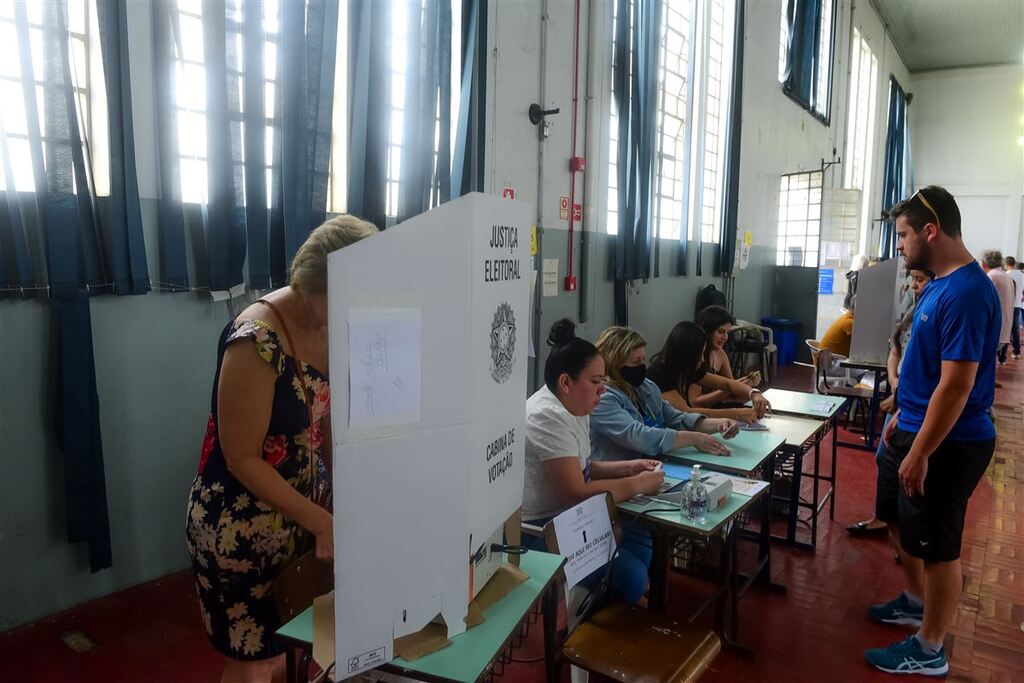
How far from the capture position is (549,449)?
6.82ft

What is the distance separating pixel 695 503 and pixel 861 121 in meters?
13.1

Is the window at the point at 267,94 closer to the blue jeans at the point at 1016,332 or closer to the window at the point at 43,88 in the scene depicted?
the window at the point at 43,88

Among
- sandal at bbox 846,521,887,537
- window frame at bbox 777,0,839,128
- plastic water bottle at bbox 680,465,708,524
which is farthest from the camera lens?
window frame at bbox 777,0,839,128

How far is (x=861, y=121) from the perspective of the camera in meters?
12.8

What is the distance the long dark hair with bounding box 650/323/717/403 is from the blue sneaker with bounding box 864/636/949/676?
1.37m

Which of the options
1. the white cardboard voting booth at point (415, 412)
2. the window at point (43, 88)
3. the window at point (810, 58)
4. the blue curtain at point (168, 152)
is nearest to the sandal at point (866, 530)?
the white cardboard voting booth at point (415, 412)

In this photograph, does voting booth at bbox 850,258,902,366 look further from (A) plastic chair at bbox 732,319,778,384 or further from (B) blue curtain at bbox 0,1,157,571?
(B) blue curtain at bbox 0,1,157,571

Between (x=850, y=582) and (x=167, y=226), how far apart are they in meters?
3.22

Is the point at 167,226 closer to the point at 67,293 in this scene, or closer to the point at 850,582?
the point at 67,293

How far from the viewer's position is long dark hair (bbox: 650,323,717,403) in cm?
335

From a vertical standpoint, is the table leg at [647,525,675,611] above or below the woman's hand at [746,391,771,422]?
below

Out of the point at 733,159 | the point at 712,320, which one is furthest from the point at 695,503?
the point at 733,159

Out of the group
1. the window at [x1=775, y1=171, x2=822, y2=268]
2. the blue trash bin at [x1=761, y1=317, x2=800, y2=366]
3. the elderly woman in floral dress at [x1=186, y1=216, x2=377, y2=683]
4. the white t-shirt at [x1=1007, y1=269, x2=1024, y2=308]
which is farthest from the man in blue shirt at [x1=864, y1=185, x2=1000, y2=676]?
the white t-shirt at [x1=1007, y1=269, x2=1024, y2=308]

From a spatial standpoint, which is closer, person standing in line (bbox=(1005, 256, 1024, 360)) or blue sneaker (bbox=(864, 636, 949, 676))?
blue sneaker (bbox=(864, 636, 949, 676))
